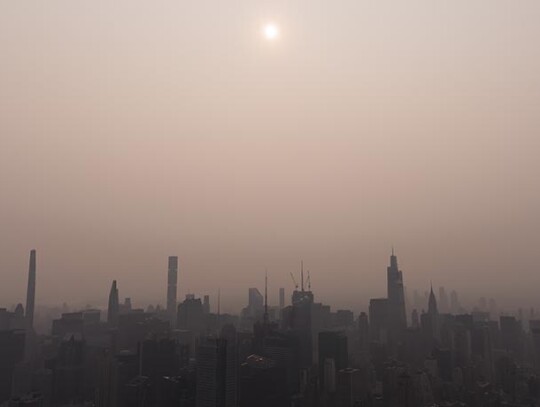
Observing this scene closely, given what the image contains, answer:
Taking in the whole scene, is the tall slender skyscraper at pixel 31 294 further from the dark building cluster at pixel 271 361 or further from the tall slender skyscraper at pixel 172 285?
the tall slender skyscraper at pixel 172 285

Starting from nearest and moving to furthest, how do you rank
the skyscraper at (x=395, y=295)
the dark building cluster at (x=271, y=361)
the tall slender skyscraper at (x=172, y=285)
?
the dark building cluster at (x=271, y=361), the skyscraper at (x=395, y=295), the tall slender skyscraper at (x=172, y=285)

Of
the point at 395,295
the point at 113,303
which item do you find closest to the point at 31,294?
the point at 113,303

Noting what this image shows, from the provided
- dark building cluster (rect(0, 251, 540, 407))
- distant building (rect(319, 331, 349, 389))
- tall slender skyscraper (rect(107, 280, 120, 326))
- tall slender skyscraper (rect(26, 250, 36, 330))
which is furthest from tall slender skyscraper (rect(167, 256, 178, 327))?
distant building (rect(319, 331, 349, 389))

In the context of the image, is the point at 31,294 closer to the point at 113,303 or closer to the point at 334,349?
the point at 113,303

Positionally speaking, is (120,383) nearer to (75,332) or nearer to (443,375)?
(75,332)

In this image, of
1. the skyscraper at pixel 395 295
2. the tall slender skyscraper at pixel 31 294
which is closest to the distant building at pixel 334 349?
the skyscraper at pixel 395 295

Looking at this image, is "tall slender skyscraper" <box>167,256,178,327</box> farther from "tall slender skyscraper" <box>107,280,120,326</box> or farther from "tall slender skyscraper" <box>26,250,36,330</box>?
"tall slender skyscraper" <box>26,250,36,330</box>
